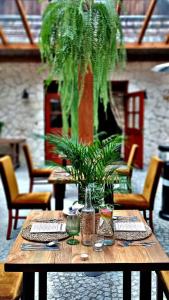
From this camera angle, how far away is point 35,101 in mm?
8578

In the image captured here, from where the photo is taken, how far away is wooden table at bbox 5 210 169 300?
1719mm

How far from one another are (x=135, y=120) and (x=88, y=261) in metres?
7.02

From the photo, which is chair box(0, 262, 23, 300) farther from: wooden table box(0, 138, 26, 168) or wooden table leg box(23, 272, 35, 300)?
wooden table box(0, 138, 26, 168)

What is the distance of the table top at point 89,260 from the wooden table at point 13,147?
6.16m

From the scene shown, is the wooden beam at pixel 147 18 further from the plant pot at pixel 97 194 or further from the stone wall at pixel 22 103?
the plant pot at pixel 97 194

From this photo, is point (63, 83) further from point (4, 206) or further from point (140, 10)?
point (140, 10)

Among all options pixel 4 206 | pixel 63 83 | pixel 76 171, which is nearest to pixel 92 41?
pixel 63 83

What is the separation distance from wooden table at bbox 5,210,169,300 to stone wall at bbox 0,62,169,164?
6.67 m

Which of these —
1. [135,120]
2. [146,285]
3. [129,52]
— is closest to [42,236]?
[146,285]

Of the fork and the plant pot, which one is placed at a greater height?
the plant pot

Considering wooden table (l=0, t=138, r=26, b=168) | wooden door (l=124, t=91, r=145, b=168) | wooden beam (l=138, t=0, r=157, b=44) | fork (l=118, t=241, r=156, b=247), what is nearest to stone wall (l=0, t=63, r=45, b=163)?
wooden table (l=0, t=138, r=26, b=168)

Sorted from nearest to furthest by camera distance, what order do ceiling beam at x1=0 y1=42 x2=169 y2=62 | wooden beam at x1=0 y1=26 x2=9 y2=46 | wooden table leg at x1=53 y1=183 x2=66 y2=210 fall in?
wooden table leg at x1=53 y1=183 x2=66 y2=210 → wooden beam at x1=0 y1=26 x2=9 y2=46 → ceiling beam at x1=0 y1=42 x2=169 y2=62

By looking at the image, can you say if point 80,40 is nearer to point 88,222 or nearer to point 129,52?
point 88,222

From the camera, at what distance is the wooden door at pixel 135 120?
812cm
